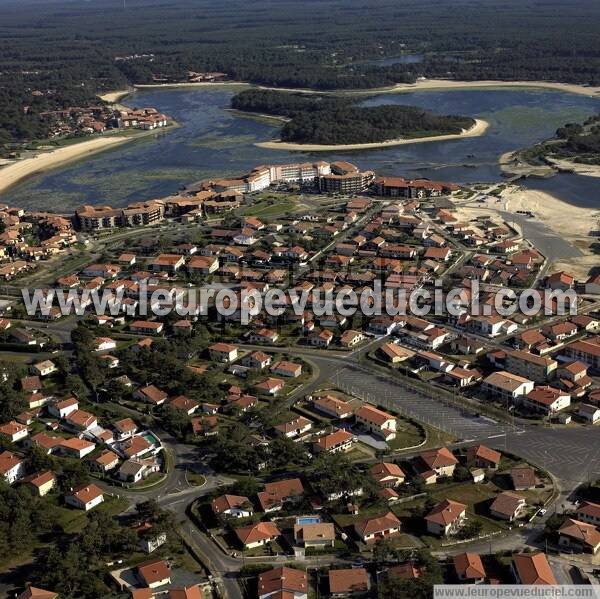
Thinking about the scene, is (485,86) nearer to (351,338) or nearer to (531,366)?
(351,338)

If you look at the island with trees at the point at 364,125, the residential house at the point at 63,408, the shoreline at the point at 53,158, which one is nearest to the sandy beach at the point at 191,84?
the island with trees at the point at 364,125

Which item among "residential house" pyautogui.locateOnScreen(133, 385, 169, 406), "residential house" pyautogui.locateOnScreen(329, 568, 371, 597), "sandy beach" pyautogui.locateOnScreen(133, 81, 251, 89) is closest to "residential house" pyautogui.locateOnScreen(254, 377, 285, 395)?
"residential house" pyautogui.locateOnScreen(133, 385, 169, 406)

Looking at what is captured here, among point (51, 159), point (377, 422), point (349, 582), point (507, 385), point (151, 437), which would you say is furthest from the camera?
point (51, 159)

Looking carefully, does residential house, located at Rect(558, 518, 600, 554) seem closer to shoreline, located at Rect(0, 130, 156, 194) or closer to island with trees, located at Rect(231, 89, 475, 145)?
shoreline, located at Rect(0, 130, 156, 194)

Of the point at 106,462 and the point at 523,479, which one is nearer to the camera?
the point at 523,479

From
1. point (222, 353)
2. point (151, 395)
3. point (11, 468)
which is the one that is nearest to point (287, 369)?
point (222, 353)

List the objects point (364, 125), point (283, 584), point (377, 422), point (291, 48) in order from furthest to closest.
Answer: point (291, 48) < point (364, 125) < point (377, 422) < point (283, 584)

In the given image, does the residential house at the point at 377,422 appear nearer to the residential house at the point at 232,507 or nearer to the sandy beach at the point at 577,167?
the residential house at the point at 232,507

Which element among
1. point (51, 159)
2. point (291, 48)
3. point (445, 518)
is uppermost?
point (291, 48)
